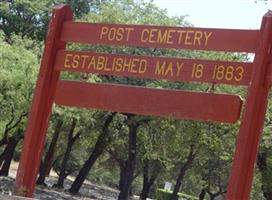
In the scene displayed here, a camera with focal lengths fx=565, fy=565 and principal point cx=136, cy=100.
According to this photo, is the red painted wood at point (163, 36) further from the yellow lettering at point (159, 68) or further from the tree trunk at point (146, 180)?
the tree trunk at point (146, 180)

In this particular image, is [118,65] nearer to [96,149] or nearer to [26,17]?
[96,149]

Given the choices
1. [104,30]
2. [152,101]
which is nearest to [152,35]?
[104,30]

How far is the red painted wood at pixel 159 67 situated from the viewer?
9016 mm

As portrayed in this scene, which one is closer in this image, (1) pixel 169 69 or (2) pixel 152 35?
(1) pixel 169 69

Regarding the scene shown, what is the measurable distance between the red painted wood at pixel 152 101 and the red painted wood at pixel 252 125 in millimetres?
437

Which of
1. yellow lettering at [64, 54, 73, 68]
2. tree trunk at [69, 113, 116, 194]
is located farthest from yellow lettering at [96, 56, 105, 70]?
tree trunk at [69, 113, 116, 194]

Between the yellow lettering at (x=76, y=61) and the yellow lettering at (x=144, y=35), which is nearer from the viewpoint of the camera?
the yellow lettering at (x=144, y=35)

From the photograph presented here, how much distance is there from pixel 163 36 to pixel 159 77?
709 mm

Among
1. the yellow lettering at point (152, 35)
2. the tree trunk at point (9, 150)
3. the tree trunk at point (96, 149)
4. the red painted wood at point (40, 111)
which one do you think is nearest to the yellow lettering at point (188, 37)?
the yellow lettering at point (152, 35)

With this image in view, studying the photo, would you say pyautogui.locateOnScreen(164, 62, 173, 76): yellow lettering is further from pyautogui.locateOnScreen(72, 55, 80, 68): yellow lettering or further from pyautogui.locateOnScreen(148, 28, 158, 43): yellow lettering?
pyautogui.locateOnScreen(72, 55, 80, 68): yellow lettering

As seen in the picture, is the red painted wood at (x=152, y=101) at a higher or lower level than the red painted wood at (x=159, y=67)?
lower

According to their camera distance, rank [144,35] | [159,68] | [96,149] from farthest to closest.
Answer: [96,149] < [144,35] < [159,68]

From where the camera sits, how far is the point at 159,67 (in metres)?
9.48

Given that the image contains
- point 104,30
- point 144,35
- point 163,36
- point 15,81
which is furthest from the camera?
point 15,81
